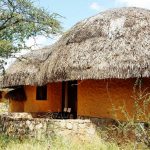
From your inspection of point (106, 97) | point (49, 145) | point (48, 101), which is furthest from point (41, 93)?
point (49, 145)

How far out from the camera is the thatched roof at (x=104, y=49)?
1135 centimetres

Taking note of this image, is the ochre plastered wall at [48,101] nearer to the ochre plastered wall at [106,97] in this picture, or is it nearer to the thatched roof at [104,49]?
the thatched roof at [104,49]

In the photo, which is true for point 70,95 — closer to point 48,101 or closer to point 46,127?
point 48,101

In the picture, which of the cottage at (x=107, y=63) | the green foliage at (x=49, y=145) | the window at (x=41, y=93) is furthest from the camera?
the window at (x=41, y=93)

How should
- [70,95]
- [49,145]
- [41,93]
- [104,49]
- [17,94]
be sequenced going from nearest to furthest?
[49,145]
[104,49]
[70,95]
[41,93]
[17,94]

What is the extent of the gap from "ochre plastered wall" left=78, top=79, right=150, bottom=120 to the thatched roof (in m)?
0.65

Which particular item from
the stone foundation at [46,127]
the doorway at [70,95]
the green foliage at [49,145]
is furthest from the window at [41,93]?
the green foliage at [49,145]

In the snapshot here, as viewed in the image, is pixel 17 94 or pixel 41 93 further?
pixel 17 94

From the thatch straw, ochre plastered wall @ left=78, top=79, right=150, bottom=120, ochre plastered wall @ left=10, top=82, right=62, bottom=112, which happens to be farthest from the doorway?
the thatch straw

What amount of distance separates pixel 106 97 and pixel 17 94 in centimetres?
622

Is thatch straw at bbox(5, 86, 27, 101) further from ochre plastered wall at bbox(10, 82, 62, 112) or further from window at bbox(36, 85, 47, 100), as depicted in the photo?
window at bbox(36, 85, 47, 100)

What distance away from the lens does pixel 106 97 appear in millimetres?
12242

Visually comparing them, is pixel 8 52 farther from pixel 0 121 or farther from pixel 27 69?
pixel 27 69

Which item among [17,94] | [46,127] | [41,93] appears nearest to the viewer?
[46,127]
